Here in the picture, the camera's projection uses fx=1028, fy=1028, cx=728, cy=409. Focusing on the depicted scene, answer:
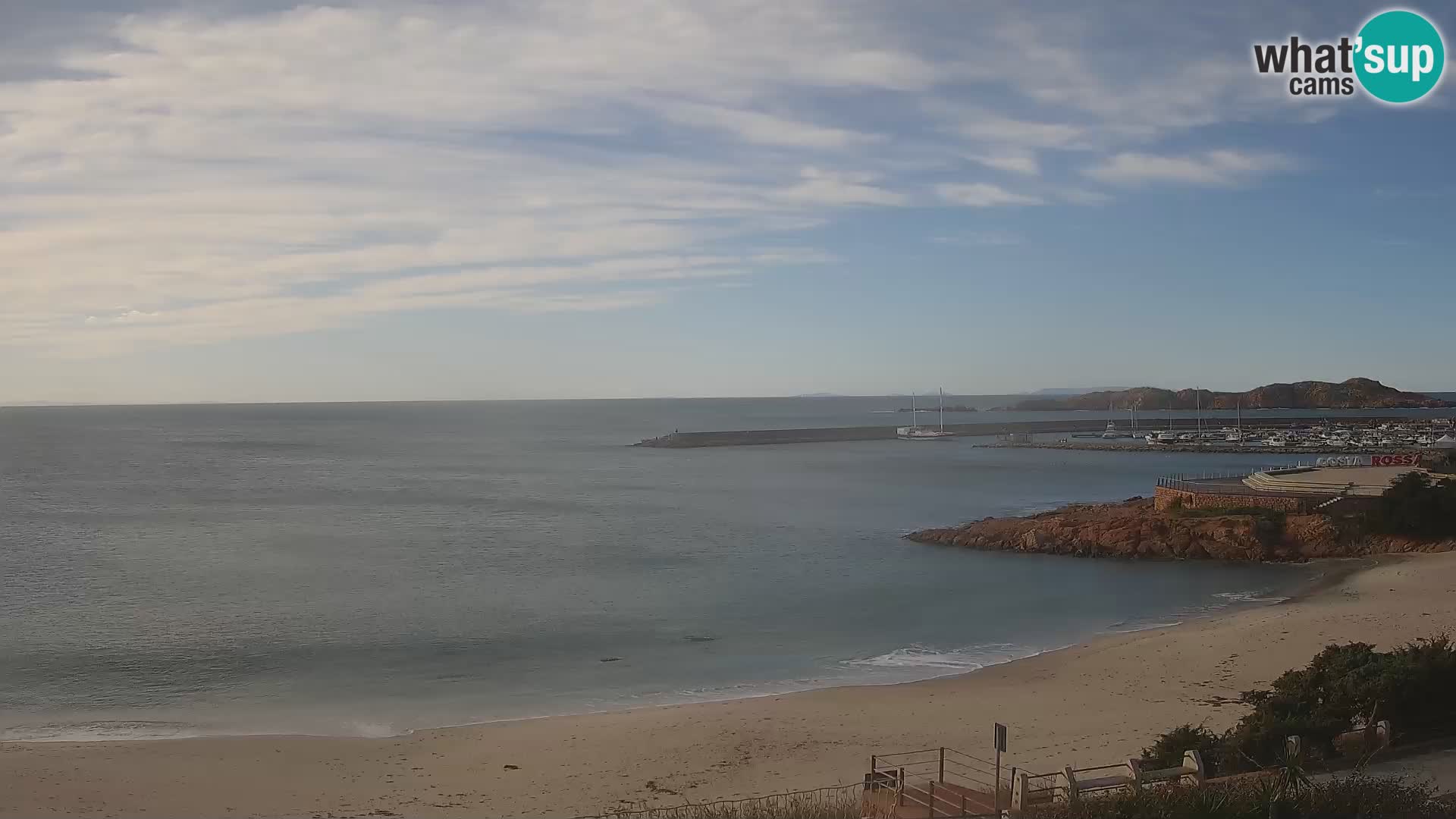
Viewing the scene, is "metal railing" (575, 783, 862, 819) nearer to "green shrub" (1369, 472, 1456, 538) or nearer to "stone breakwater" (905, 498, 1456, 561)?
"stone breakwater" (905, 498, 1456, 561)

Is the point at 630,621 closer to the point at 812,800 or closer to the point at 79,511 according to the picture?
the point at 812,800

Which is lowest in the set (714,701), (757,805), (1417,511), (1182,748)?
(714,701)

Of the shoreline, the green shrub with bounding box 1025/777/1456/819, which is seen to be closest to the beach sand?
the shoreline

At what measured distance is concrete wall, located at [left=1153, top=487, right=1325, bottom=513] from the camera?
36312mm

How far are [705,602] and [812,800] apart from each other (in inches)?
678

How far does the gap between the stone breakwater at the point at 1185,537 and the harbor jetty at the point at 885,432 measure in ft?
240

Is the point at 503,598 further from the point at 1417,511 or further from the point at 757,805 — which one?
the point at 1417,511

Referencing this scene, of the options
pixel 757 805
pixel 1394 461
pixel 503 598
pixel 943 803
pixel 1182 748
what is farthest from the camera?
pixel 1394 461

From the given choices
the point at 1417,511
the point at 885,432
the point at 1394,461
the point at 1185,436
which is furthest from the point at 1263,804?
the point at 885,432

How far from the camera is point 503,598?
99.6ft

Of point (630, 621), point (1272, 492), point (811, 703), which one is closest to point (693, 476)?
point (1272, 492)

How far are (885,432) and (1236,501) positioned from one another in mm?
100281

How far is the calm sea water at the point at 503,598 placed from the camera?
20453mm

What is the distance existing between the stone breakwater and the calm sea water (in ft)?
4.68
